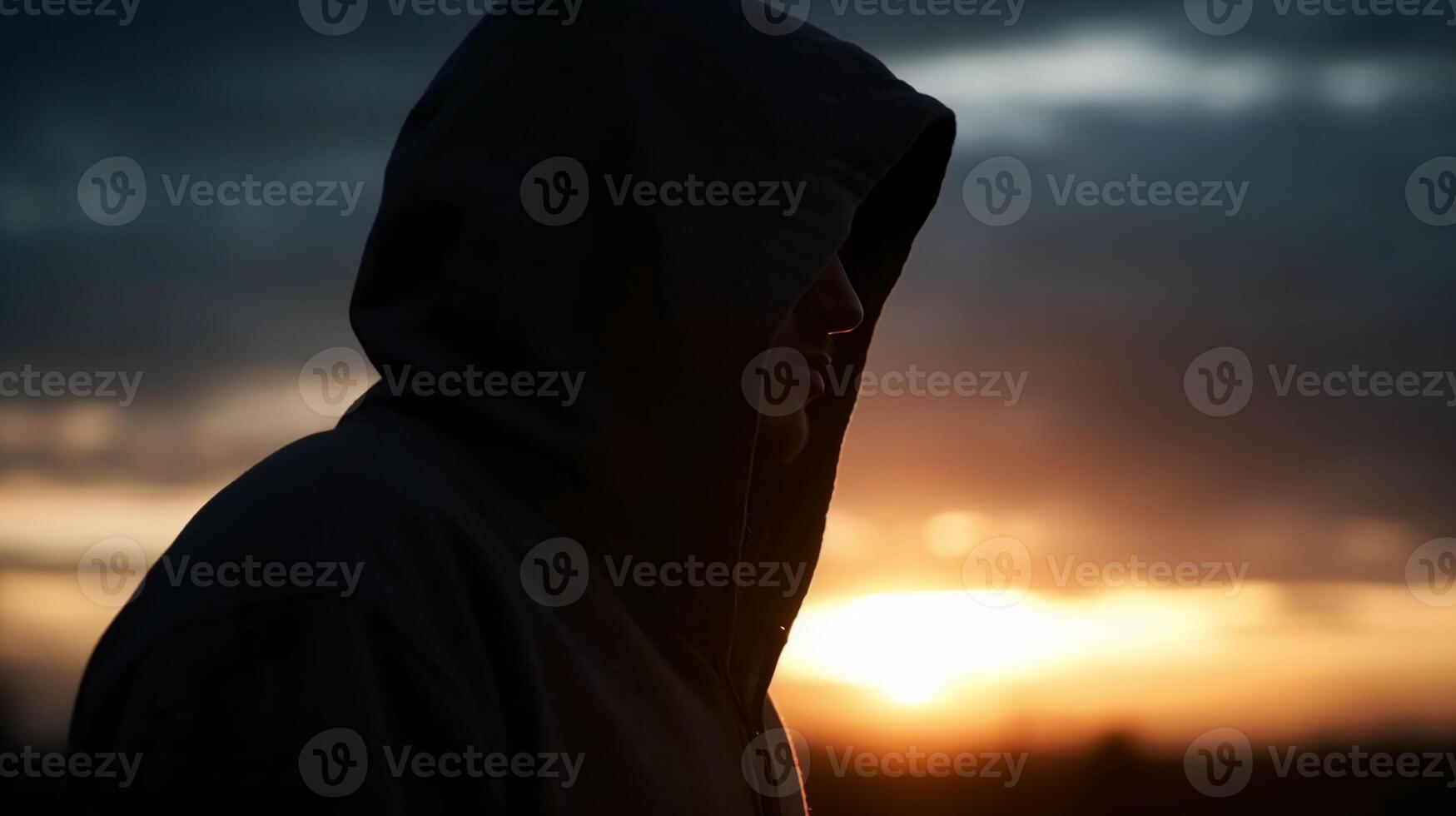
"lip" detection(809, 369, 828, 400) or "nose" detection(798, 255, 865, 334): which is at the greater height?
"nose" detection(798, 255, 865, 334)

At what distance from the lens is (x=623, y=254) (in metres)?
2.33

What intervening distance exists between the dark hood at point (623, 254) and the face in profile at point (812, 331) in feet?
0.76

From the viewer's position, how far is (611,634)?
203 cm

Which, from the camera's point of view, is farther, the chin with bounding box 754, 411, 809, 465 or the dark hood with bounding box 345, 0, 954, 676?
the chin with bounding box 754, 411, 809, 465

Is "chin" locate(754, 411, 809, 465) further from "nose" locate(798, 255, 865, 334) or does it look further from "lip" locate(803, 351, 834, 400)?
"nose" locate(798, 255, 865, 334)

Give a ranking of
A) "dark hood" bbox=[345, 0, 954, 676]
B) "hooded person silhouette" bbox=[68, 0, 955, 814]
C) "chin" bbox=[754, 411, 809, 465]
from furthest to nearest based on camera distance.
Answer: "chin" bbox=[754, 411, 809, 465], "dark hood" bbox=[345, 0, 954, 676], "hooded person silhouette" bbox=[68, 0, 955, 814]

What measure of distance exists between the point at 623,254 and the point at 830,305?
682mm

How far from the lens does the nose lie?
2.80 meters

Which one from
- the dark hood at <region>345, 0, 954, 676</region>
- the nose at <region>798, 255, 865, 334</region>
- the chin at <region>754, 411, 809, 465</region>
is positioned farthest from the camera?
the nose at <region>798, 255, 865, 334</region>

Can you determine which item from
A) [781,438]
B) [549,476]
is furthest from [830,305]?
[549,476]

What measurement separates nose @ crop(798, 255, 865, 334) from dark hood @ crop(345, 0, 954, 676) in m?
0.23

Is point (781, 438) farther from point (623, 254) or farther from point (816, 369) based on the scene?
point (623, 254)

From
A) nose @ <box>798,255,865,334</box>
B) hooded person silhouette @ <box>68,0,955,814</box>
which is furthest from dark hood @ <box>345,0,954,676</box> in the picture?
nose @ <box>798,255,865,334</box>

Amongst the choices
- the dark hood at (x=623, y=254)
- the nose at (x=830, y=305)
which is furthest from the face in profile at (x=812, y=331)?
the dark hood at (x=623, y=254)
